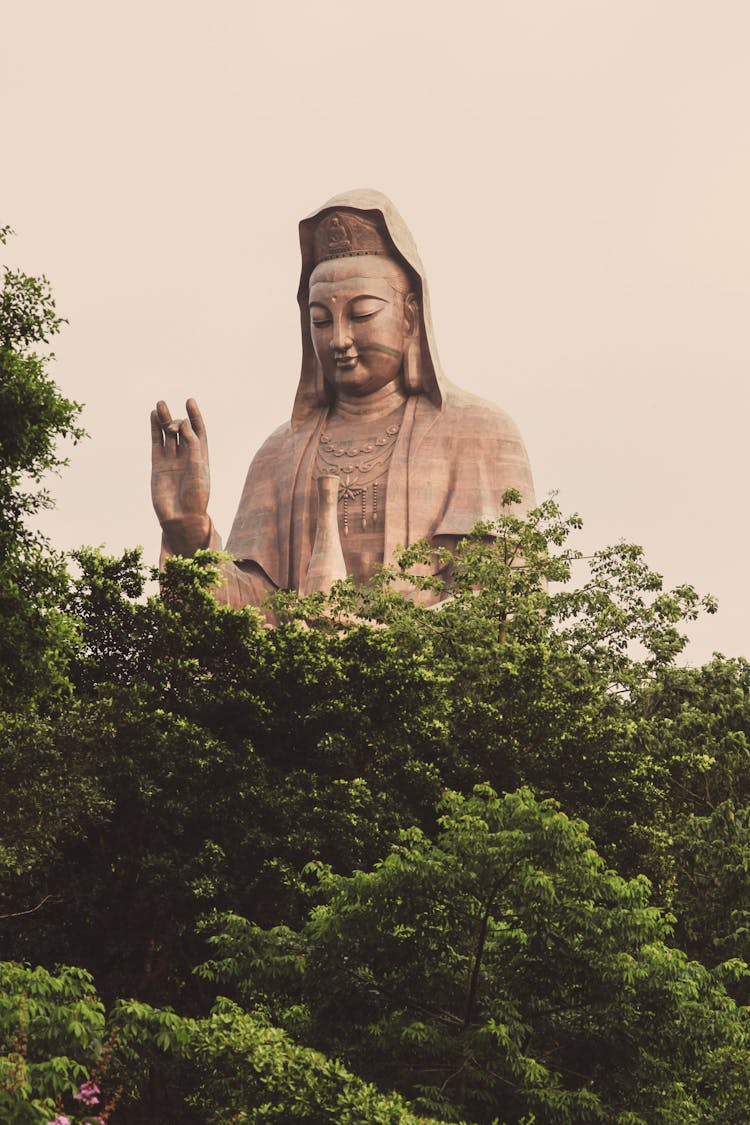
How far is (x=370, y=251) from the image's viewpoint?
92.7ft

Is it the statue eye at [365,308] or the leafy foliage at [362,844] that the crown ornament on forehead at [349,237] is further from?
the leafy foliage at [362,844]

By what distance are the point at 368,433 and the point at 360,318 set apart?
1.86m

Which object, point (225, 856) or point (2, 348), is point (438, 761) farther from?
point (2, 348)

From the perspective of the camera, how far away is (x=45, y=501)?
582 inches

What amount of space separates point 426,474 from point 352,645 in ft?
33.2

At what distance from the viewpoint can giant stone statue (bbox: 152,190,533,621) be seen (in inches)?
1099

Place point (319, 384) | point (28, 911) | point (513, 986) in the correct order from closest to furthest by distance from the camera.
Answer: point (513, 986), point (28, 911), point (319, 384)

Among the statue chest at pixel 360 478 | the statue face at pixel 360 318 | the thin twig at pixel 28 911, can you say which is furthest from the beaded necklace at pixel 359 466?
the thin twig at pixel 28 911

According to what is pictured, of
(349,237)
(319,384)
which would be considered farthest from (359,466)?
(349,237)

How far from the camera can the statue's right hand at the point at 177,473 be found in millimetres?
25484

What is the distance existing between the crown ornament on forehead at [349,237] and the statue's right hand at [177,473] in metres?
4.27

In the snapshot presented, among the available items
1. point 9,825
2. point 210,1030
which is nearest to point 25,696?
point 9,825

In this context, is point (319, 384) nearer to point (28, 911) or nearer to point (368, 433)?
point (368, 433)

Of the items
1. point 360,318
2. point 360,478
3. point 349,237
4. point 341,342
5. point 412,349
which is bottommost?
point 360,478
